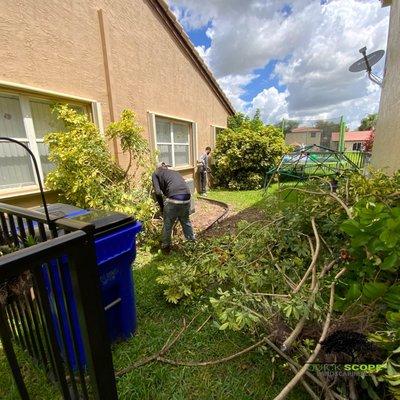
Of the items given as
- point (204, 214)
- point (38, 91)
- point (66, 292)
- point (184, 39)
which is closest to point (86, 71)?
point (38, 91)

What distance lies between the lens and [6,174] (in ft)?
13.0

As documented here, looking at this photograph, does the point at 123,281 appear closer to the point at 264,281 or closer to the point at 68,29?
the point at 264,281

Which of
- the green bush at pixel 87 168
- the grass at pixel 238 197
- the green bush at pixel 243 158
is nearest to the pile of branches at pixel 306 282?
the green bush at pixel 87 168

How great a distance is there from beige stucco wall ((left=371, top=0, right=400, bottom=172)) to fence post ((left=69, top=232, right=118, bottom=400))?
5.26 metres

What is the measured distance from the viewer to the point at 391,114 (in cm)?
528

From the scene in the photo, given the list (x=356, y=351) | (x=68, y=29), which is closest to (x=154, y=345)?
(x=356, y=351)

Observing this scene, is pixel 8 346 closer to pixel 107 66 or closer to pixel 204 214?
pixel 107 66

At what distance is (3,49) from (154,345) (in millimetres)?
4638

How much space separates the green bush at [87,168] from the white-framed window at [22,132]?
25cm

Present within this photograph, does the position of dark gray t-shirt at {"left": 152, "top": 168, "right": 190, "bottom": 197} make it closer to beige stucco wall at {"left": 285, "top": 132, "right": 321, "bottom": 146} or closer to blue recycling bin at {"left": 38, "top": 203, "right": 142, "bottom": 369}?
blue recycling bin at {"left": 38, "top": 203, "right": 142, "bottom": 369}

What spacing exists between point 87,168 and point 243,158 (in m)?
8.03

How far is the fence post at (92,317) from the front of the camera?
1.11 m

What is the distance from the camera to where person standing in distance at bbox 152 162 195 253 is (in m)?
4.27

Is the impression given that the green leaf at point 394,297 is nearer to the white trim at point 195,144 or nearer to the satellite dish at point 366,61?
the satellite dish at point 366,61
